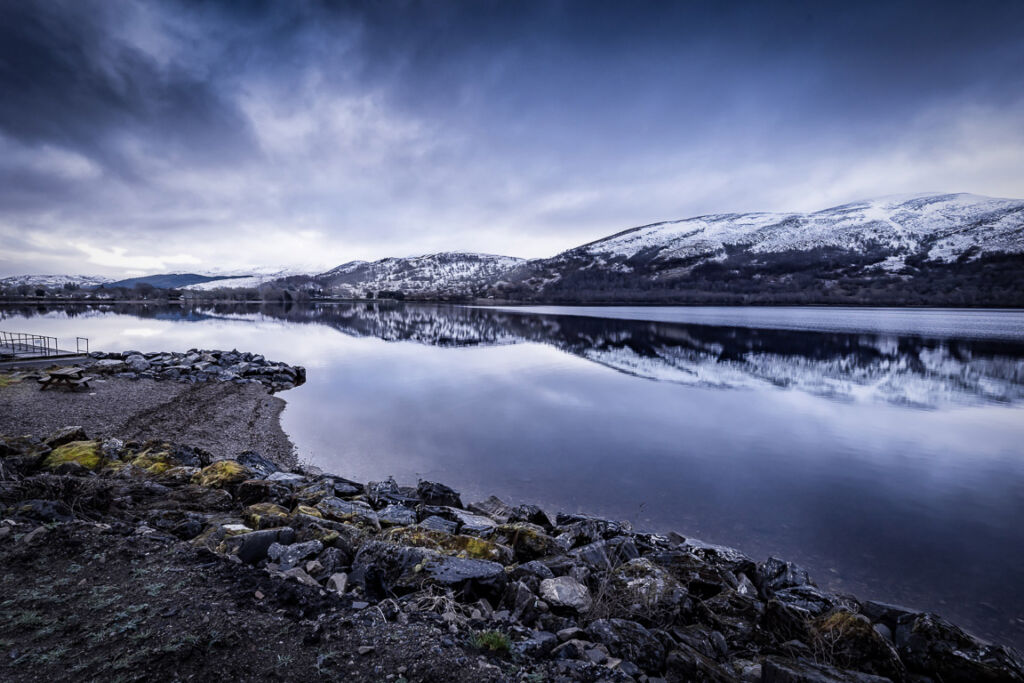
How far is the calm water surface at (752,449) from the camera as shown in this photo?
7865 millimetres

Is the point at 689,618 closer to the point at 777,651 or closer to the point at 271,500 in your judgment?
the point at 777,651

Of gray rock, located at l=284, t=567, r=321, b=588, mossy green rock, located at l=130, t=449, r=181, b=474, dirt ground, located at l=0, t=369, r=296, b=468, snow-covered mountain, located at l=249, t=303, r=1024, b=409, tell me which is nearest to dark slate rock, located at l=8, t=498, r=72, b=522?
mossy green rock, located at l=130, t=449, r=181, b=474

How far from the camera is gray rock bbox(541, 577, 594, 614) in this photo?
479cm

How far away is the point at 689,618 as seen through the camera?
5.04 m

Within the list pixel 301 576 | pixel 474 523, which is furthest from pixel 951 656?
pixel 301 576

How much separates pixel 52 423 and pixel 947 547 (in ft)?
71.0

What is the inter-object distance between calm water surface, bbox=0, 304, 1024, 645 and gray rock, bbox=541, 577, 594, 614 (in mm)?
4359

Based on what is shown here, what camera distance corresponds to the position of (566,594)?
4910 mm

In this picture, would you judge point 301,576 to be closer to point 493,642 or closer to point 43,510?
point 493,642

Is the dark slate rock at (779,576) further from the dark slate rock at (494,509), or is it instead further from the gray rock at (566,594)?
the dark slate rock at (494,509)

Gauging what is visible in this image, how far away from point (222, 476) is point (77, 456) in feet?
9.41

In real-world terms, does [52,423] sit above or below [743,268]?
below

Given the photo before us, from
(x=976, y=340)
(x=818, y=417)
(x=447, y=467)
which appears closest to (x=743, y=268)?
(x=976, y=340)

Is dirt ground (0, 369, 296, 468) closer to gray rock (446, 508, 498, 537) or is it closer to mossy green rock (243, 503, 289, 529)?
mossy green rock (243, 503, 289, 529)
